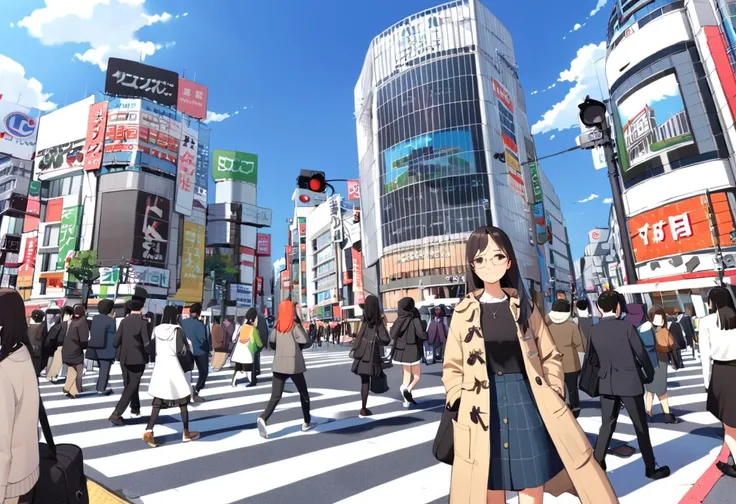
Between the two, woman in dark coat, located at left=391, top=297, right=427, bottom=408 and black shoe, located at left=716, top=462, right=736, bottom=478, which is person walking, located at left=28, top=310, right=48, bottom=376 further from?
black shoe, located at left=716, top=462, right=736, bottom=478

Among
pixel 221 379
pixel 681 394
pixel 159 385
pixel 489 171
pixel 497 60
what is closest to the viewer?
pixel 159 385

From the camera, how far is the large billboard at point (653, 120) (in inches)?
942

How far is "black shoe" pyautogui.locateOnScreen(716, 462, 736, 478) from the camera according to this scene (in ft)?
11.8

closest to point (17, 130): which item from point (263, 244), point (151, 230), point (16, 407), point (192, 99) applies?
point (192, 99)

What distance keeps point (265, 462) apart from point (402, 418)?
2.51 meters

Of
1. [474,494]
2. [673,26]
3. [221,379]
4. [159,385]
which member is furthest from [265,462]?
[673,26]

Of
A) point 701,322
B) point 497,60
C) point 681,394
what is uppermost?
point 497,60

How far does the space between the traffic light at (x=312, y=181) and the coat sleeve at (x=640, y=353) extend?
5284 mm

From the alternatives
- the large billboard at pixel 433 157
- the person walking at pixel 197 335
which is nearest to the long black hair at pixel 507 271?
the person walking at pixel 197 335

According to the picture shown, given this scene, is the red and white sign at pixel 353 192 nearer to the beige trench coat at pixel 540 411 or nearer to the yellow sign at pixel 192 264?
the yellow sign at pixel 192 264

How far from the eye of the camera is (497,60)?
169 ft

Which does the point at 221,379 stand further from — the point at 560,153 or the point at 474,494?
the point at 474,494

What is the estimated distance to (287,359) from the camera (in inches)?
210

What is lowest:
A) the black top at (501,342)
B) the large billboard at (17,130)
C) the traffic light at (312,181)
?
the black top at (501,342)
